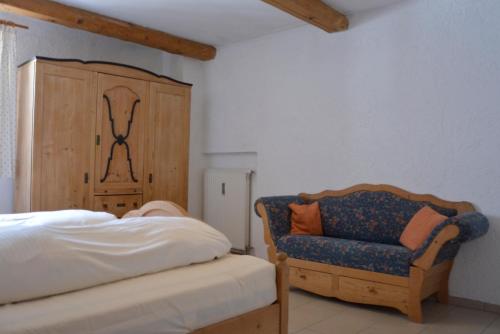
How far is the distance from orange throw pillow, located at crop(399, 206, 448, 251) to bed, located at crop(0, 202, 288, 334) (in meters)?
1.42

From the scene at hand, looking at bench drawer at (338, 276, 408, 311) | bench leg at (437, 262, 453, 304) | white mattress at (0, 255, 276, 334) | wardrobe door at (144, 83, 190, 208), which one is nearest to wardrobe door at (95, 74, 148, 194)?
wardrobe door at (144, 83, 190, 208)

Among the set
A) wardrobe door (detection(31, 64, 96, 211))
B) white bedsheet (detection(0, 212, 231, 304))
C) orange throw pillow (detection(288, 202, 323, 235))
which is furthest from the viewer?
orange throw pillow (detection(288, 202, 323, 235))

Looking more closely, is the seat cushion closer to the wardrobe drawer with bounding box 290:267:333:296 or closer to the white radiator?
the wardrobe drawer with bounding box 290:267:333:296

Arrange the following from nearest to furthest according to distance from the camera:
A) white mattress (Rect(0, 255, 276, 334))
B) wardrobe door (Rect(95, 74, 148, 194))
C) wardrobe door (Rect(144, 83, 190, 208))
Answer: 1. white mattress (Rect(0, 255, 276, 334))
2. wardrobe door (Rect(95, 74, 148, 194))
3. wardrobe door (Rect(144, 83, 190, 208))

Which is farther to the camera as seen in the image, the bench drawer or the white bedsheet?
the bench drawer

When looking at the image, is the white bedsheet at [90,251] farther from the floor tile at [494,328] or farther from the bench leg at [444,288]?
the bench leg at [444,288]

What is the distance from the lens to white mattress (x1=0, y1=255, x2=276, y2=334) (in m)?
1.42

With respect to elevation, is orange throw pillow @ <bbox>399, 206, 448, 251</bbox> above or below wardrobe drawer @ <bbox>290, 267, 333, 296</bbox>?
above

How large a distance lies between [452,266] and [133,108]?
321cm

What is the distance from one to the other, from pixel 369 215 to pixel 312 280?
0.76 metres

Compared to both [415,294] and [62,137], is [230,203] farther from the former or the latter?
[415,294]

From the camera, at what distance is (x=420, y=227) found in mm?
3227

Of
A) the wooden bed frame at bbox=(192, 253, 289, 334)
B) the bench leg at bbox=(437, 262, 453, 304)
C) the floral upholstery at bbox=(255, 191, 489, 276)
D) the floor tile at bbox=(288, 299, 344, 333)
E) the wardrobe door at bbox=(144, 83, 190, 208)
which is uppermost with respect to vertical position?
the wardrobe door at bbox=(144, 83, 190, 208)

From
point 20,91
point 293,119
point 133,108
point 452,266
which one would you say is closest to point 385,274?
point 452,266
